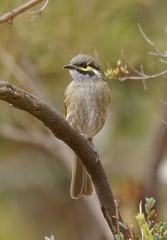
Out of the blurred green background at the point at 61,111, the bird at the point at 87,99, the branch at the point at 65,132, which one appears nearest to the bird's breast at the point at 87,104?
the bird at the point at 87,99

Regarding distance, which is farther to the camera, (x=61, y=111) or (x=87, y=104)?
(x=61, y=111)

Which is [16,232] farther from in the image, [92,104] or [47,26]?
[92,104]

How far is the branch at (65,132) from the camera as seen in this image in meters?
4.23

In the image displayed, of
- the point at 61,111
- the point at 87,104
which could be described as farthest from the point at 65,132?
the point at 61,111

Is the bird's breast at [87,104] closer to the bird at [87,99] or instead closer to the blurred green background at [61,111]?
the bird at [87,99]

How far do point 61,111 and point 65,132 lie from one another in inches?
230

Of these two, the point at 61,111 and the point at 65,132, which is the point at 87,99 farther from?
the point at 61,111

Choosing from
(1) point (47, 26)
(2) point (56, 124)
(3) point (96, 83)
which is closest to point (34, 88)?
(1) point (47, 26)

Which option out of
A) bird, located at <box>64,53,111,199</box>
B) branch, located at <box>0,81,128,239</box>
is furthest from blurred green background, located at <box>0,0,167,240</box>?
branch, located at <box>0,81,128,239</box>

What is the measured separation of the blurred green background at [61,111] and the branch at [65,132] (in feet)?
10.4

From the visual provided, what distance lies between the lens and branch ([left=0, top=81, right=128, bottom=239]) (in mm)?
4234

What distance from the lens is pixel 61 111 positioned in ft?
34.4

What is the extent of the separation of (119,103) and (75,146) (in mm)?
5869

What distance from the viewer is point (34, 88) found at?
9164 millimetres
